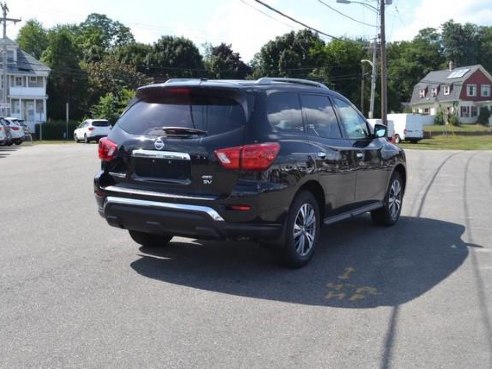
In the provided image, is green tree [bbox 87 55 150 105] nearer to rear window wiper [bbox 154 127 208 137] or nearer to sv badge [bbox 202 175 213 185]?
rear window wiper [bbox 154 127 208 137]

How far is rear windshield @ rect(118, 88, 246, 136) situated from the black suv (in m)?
0.01

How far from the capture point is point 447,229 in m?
8.95

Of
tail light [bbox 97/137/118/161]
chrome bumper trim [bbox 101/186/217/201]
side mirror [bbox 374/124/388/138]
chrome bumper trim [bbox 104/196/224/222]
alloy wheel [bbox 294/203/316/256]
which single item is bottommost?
alloy wheel [bbox 294/203/316/256]

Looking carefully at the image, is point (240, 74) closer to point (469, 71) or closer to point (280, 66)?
point (280, 66)

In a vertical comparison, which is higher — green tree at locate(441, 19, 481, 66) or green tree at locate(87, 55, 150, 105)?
green tree at locate(441, 19, 481, 66)

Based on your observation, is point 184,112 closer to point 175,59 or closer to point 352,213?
point 352,213

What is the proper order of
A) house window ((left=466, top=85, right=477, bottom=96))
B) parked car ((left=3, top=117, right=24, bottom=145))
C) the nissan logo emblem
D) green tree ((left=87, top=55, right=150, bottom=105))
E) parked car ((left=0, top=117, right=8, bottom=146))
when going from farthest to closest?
house window ((left=466, top=85, right=477, bottom=96)) < green tree ((left=87, top=55, right=150, bottom=105)) < parked car ((left=3, top=117, right=24, bottom=145)) < parked car ((left=0, top=117, right=8, bottom=146)) < the nissan logo emblem

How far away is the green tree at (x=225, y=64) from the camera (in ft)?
247

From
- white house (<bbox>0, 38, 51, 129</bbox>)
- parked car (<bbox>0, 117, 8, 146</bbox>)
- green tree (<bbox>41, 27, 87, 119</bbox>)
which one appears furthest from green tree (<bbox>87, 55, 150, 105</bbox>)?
parked car (<bbox>0, 117, 8, 146</bbox>)

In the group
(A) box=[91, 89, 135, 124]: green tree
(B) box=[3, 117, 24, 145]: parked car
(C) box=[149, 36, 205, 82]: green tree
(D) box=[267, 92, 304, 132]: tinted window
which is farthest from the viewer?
(C) box=[149, 36, 205, 82]: green tree

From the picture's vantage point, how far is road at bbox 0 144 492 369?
4238mm

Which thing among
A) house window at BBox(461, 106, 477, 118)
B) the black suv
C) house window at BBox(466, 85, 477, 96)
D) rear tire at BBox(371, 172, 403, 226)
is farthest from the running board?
house window at BBox(466, 85, 477, 96)

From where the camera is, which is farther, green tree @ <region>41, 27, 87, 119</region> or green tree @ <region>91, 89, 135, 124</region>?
green tree @ <region>41, 27, 87, 119</region>

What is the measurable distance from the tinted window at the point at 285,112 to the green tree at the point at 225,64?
2709 inches
